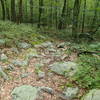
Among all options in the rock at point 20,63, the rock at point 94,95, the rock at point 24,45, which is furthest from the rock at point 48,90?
the rock at point 24,45

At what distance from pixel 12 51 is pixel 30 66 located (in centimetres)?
121

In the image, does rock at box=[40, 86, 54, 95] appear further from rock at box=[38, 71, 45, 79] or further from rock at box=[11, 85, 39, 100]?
rock at box=[38, 71, 45, 79]

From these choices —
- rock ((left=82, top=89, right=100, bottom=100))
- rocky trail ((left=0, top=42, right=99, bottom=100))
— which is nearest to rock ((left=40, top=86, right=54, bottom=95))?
rocky trail ((left=0, top=42, right=99, bottom=100))

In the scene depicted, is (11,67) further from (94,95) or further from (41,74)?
(94,95)

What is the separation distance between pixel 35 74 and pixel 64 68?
43.9 inches

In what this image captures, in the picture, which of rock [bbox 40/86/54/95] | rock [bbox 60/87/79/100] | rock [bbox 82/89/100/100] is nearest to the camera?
rock [bbox 82/89/100/100]

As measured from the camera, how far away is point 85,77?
4.30m

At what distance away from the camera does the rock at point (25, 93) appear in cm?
364

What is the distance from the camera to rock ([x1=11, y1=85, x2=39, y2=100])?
364 centimetres

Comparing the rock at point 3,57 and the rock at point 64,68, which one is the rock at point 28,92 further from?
the rock at point 3,57

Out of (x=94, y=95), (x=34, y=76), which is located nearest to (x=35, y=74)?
(x=34, y=76)

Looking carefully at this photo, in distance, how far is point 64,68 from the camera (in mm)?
5082

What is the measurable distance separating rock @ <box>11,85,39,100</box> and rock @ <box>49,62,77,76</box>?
4.20 ft

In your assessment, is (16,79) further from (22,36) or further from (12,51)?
(22,36)
